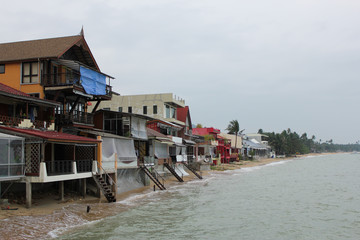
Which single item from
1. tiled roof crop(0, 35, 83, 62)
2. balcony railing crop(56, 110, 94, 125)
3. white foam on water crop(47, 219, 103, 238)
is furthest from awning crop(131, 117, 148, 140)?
white foam on water crop(47, 219, 103, 238)

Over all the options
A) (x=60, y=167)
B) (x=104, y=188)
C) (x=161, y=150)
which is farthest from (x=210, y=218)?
(x=161, y=150)

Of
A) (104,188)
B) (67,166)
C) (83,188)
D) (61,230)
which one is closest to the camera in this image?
(61,230)

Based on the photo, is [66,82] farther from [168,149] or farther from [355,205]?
[355,205]

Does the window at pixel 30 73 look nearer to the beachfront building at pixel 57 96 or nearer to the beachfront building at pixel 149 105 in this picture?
the beachfront building at pixel 57 96

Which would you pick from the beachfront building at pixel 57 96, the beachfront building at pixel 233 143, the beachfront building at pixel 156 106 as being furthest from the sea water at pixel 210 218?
the beachfront building at pixel 233 143

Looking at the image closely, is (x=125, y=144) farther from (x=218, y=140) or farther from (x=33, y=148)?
(x=218, y=140)

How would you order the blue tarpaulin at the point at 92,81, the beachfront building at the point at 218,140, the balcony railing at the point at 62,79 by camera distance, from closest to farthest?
the balcony railing at the point at 62,79, the blue tarpaulin at the point at 92,81, the beachfront building at the point at 218,140

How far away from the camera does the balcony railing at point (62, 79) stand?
27.2 meters

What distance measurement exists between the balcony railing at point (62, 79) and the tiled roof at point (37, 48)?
5.36 feet

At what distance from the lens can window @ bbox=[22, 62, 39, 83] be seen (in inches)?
1078

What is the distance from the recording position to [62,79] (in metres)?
28.5

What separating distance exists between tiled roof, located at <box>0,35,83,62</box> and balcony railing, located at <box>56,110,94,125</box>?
4.69m

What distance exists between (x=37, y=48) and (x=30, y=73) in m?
2.69

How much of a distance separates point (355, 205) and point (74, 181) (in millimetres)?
23617
